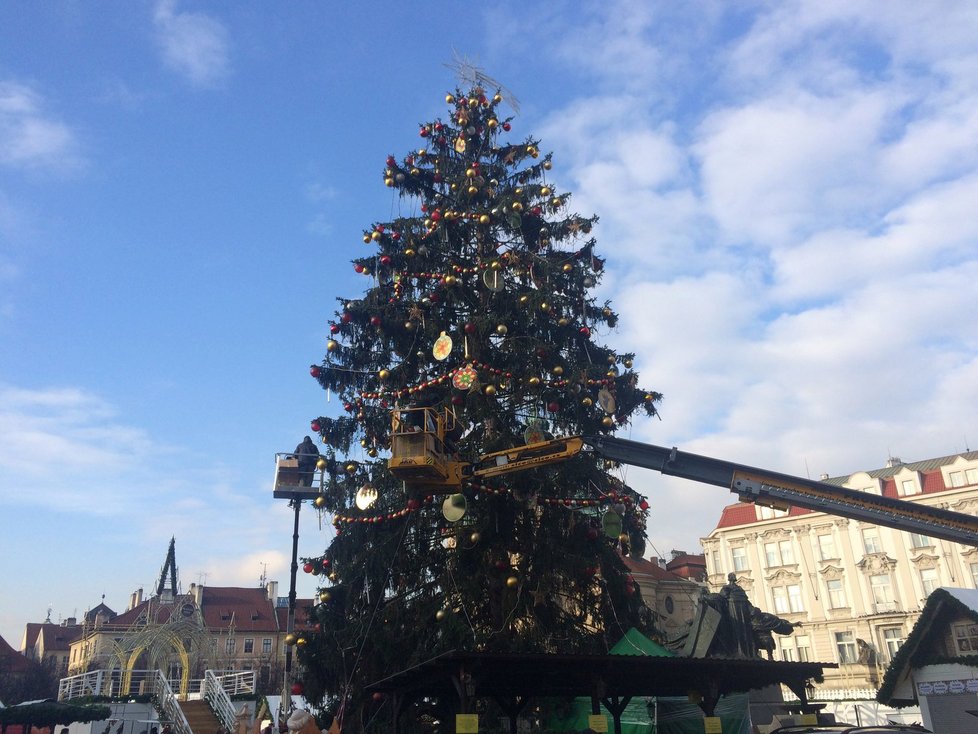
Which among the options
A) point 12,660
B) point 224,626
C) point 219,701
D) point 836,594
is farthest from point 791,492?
point 12,660

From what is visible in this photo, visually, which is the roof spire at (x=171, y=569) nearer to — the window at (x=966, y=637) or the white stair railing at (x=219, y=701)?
Result: the white stair railing at (x=219, y=701)

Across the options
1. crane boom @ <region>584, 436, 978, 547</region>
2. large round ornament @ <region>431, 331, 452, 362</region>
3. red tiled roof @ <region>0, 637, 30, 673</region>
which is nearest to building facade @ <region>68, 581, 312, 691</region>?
red tiled roof @ <region>0, 637, 30, 673</region>

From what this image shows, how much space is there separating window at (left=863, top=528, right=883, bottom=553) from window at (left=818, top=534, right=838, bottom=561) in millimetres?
2005

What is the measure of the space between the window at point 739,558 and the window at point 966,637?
4067 cm

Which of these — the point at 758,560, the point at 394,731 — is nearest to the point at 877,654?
the point at 758,560

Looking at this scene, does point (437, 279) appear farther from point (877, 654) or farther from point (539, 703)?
point (877, 654)

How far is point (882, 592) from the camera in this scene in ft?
160

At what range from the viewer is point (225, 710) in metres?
28.6

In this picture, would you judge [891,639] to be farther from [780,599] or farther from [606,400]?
[606,400]

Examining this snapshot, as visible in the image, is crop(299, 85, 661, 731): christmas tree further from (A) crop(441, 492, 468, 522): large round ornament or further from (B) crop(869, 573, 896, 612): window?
(B) crop(869, 573, 896, 612): window

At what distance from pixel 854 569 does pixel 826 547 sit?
219cm

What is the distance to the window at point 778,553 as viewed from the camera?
53375 mm

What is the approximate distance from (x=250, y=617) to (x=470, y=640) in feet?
222

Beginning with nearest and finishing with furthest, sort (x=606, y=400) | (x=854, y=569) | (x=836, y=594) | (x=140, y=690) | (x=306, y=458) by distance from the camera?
1. (x=606, y=400)
2. (x=306, y=458)
3. (x=140, y=690)
4. (x=854, y=569)
5. (x=836, y=594)
